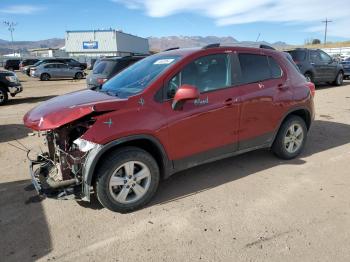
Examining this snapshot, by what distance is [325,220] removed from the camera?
381 centimetres

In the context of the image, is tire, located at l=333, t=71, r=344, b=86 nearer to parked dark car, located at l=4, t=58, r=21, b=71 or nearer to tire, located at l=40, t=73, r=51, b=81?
tire, located at l=40, t=73, r=51, b=81

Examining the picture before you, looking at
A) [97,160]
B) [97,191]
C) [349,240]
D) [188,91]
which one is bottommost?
[349,240]

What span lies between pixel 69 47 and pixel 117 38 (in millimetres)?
10313

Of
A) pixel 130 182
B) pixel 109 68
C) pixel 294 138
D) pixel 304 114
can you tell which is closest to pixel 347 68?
pixel 109 68

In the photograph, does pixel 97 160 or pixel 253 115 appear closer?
pixel 97 160

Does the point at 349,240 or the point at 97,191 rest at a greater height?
the point at 97,191

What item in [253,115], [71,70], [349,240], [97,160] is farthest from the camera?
[71,70]

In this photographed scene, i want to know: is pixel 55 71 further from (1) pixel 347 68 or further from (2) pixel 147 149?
(2) pixel 147 149

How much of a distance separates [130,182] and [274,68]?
2864 millimetres

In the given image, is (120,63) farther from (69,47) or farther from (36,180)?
(69,47)

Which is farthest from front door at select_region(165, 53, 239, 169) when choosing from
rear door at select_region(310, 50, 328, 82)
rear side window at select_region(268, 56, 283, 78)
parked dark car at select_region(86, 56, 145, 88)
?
rear door at select_region(310, 50, 328, 82)

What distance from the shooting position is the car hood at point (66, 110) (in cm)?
372

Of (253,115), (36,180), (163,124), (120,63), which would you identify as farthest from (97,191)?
(120,63)

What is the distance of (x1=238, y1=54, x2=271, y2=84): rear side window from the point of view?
4961mm
